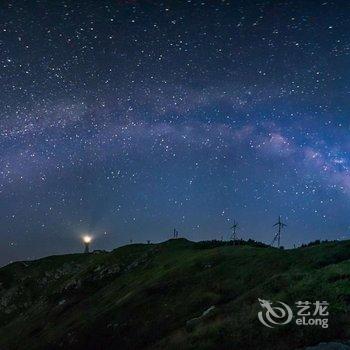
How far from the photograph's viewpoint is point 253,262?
3700 cm

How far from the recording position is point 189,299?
34438 mm

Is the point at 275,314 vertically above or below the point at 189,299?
below

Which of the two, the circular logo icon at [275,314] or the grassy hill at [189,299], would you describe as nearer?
the circular logo icon at [275,314]

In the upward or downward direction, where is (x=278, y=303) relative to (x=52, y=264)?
downward

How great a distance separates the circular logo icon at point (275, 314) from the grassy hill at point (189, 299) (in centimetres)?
42

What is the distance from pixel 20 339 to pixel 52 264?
4784cm

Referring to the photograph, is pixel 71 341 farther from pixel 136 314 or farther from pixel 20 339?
pixel 20 339

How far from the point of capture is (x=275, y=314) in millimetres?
20750

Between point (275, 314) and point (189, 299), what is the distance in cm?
1470

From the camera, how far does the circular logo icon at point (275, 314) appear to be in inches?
778

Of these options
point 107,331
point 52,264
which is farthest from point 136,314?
point 52,264

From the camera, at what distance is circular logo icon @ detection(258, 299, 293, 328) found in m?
19.8

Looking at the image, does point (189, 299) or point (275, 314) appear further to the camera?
point (189, 299)

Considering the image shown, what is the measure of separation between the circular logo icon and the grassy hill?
42 cm
